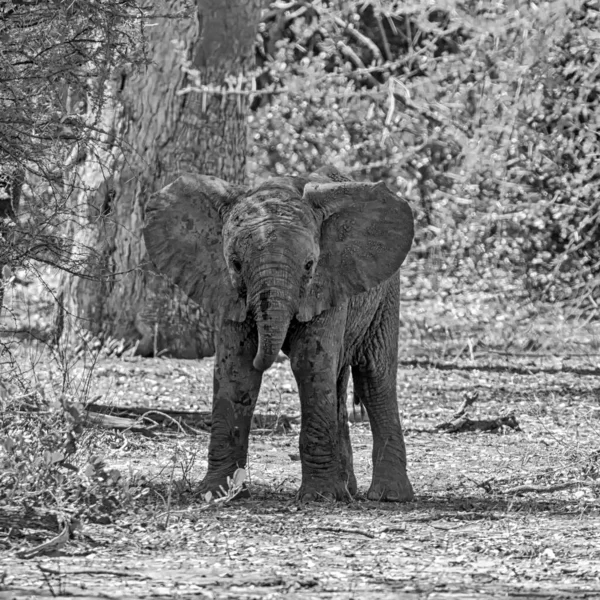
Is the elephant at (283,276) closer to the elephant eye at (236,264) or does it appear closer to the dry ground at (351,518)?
the elephant eye at (236,264)

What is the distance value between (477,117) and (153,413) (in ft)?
24.8

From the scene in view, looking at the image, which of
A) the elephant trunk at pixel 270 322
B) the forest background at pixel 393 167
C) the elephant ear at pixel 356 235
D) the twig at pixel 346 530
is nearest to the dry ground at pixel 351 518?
the twig at pixel 346 530

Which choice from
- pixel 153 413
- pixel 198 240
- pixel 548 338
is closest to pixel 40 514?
pixel 198 240

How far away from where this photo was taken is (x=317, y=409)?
640 centimetres

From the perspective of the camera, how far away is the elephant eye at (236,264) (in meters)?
6.30

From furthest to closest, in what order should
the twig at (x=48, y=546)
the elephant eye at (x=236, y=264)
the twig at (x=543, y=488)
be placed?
the twig at (x=543, y=488) → the elephant eye at (x=236, y=264) → the twig at (x=48, y=546)

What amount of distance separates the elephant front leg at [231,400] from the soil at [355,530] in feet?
0.53

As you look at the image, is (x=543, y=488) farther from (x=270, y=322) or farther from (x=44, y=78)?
(x=44, y=78)

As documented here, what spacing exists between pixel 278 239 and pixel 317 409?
0.85 metres

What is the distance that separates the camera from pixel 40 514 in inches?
206

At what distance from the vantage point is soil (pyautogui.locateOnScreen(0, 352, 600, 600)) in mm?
4578

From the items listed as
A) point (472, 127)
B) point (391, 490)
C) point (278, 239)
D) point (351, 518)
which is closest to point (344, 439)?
point (391, 490)

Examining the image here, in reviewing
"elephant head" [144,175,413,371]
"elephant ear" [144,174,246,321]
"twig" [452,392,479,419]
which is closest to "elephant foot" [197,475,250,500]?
"elephant head" [144,175,413,371]

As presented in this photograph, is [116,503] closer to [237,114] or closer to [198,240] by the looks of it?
[198,240]
